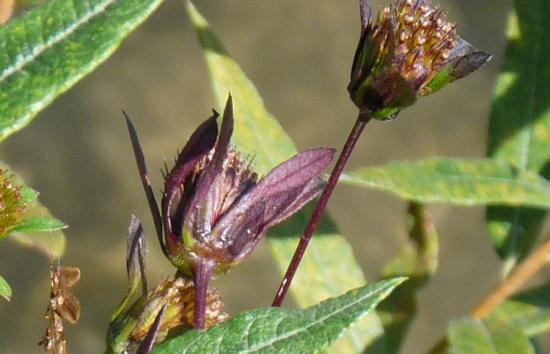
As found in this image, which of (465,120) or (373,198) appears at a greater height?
(465,120)

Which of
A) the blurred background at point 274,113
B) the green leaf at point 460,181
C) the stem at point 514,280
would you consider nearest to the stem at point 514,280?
the stem at point 514,280

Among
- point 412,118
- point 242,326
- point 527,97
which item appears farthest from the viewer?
point 412,118

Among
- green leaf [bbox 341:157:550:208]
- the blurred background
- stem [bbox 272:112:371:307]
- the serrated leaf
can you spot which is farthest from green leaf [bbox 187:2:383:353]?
the blurred background

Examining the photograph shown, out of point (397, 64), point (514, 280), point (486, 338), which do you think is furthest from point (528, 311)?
point (397, 64)

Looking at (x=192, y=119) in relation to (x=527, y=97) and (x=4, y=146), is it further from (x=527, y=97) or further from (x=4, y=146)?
(x=527, y=97)

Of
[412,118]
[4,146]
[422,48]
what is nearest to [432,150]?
[412,118]

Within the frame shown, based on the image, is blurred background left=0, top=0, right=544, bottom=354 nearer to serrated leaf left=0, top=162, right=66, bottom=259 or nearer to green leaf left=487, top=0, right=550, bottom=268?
green leaf left=487, top=0, right=550, bottom=268
